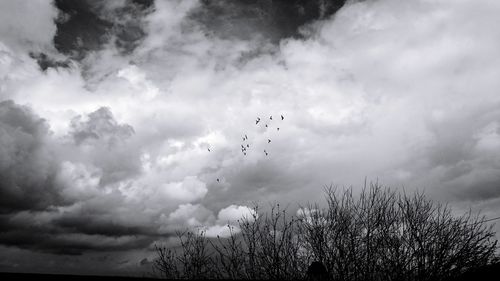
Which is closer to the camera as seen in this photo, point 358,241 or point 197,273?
point 358,241

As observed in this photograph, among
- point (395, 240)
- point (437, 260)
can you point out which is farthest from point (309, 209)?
point (437, 260)

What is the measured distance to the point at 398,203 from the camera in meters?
16.4

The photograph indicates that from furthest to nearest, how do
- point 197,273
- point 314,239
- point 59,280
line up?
point 197,273
point 314,239
point 59,280

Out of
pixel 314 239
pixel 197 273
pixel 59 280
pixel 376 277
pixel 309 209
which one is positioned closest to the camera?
pixel 59 280

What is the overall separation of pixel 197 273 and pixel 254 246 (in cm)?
614

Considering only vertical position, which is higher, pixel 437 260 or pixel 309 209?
pixel 309 209

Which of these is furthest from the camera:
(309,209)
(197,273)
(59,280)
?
(197,273)

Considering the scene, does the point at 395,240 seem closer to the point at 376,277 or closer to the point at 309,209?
the point at 376,277

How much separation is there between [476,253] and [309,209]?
7.12m

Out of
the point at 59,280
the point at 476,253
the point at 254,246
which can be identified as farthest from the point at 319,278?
the point at 59,280

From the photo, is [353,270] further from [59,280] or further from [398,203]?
[59,280]

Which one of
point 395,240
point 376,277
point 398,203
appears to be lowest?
point 376,277

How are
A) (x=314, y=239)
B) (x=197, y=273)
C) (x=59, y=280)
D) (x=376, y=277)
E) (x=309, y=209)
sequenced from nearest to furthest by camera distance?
(x=59, y=280), (x=376, y=277), (x=314, y=239), (x=309, y=209), (x=197, y=273)

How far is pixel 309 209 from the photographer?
1725 cm
